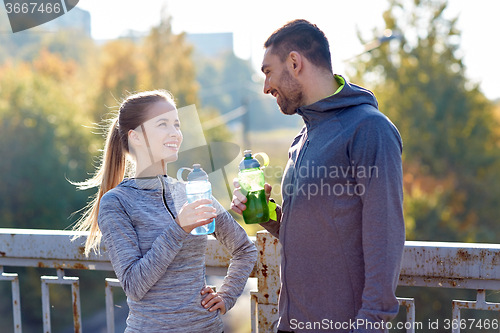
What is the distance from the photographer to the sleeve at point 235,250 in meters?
2.54

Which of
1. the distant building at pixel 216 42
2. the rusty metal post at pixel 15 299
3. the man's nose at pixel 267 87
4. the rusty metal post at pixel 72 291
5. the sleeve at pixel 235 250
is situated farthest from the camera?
the distant building at pixel 216 42

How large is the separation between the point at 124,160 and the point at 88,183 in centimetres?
32

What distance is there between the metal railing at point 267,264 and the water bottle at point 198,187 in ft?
1.54

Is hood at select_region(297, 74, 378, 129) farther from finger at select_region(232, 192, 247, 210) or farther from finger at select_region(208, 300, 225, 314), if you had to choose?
finger at select_region(208, 300, 225, 314)

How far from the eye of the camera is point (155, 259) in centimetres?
214

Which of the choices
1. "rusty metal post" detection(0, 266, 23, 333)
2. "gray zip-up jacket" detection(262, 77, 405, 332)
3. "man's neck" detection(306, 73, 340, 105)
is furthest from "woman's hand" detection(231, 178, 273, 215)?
"rusty metal post" detection(0, 266, 23, 333)

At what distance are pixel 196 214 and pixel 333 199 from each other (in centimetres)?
65

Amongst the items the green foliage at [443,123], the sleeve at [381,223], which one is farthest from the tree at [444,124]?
the sleeve at [381,223]

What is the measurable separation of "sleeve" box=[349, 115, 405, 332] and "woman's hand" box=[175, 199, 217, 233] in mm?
717

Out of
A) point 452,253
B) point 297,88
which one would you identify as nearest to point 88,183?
point 297,88

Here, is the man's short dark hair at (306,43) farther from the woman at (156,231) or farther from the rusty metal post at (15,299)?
the rusty metal post at (15,299)

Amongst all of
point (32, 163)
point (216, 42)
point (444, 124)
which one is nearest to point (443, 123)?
point (444, 124)

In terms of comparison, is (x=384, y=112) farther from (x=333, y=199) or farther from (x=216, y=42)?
(x=216, y=42)

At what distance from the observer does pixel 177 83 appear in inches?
1185
